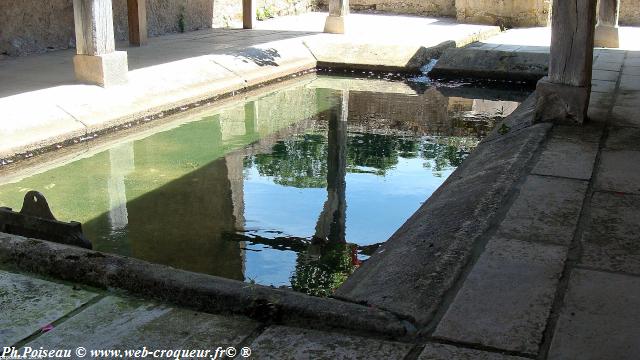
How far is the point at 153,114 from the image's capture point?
756cm

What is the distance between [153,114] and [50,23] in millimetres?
3326

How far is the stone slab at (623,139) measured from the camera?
15.4 ft

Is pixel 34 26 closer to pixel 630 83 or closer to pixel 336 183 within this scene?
pixel 336 183

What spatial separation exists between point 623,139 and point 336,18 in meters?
8.01

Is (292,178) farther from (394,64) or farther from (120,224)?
Answer: (394,64)

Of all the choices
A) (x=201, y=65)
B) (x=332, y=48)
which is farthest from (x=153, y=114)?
(x=332, y=48)

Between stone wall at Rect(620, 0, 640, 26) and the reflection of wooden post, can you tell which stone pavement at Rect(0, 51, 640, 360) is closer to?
the reflection of wooden post

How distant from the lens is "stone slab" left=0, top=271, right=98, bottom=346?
249 cm

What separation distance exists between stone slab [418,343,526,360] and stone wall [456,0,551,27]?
1284 centimetres

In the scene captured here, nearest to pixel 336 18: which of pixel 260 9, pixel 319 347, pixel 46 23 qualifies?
pixel 260 9

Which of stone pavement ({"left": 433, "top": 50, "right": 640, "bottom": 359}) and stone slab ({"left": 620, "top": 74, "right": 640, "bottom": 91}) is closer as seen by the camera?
stone pavement ({"left": 433, "top": 50, "right": 640, "bottom": 359})

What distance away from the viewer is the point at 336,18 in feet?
40.4

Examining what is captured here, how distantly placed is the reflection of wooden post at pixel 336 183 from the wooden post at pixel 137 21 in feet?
12.0

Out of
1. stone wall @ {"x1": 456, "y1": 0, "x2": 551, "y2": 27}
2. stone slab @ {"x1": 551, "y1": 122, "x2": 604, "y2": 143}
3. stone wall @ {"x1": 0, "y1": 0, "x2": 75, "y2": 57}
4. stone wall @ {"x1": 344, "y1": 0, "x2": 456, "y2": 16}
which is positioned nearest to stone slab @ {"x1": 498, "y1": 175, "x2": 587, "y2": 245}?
stone slab @ {"x1": 551, "y1": 122, "x2": 604, "y2": 143}
